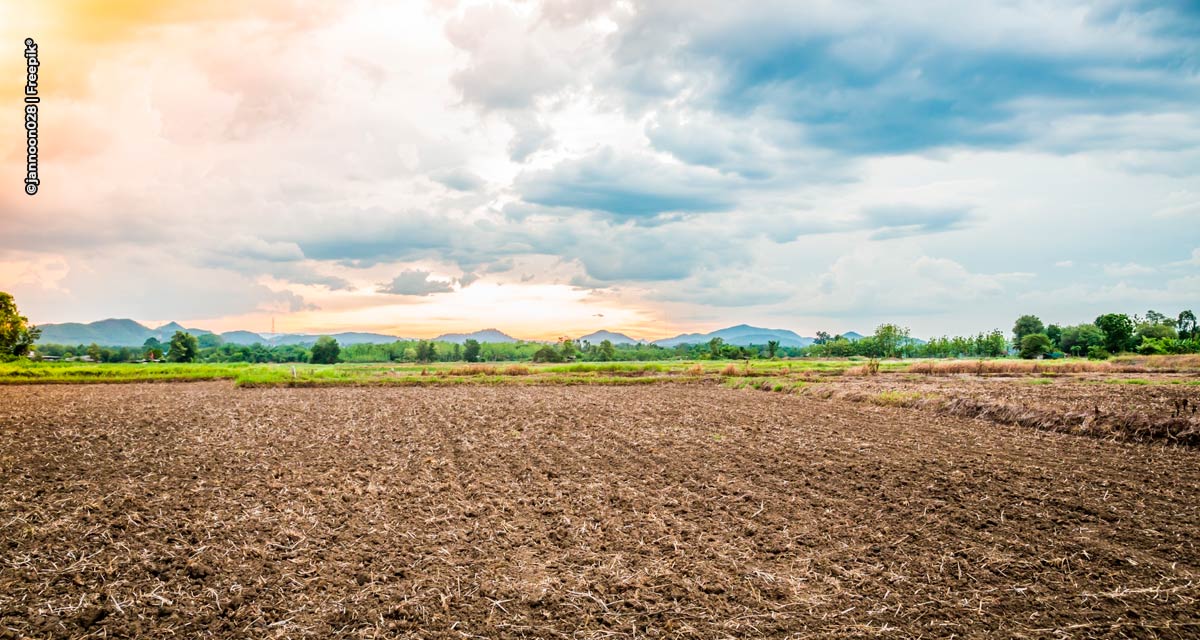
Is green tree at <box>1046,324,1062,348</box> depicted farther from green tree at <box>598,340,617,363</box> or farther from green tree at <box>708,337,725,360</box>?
green tree at <box>598,340,617,363</box>

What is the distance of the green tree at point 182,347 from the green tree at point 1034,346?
10742 cm

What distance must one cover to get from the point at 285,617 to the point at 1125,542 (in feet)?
30.3

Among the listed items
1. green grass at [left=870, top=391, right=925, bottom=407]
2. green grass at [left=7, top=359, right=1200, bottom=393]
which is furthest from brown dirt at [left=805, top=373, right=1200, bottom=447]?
green grass at [left=7, top=359, right=1200, bottom=393]

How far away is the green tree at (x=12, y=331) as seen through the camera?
47.5 meters

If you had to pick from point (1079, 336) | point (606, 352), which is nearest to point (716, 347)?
point (606, 352)

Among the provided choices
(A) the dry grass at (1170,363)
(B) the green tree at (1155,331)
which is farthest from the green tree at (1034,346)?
(A) the dry grass at (1170,363)

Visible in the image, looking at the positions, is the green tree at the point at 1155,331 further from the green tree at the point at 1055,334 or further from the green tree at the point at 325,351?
the green tree at the point at 325,351

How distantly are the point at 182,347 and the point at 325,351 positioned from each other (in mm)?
21743

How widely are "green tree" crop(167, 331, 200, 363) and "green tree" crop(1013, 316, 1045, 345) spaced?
12915cm

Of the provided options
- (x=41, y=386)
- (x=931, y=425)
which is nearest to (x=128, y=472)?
(x=931, y=425)

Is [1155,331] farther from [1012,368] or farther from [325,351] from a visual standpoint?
[325,351]

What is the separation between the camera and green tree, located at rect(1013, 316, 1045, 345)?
359 feet

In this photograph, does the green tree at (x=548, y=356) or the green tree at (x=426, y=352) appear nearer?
the green tree at (x=548, y=356)

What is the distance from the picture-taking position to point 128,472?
1093cm
